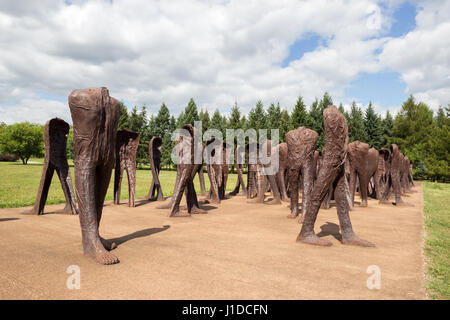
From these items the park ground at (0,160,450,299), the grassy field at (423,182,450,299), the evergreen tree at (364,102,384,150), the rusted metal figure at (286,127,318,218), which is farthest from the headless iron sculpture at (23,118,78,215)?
the evergreen tree at (364,102,384,150)

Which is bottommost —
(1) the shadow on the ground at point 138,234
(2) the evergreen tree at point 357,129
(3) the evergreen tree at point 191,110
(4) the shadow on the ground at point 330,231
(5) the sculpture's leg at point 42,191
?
(4) the shadow on the ground at point 330,231

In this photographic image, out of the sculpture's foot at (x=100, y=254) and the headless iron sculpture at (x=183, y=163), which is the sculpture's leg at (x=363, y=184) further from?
the sculpture's foot at (x=100, y=254)

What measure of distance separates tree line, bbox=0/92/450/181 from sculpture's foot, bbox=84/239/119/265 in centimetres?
3257

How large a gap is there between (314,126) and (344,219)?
3236 centimetres

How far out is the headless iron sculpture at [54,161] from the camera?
852 centimetres

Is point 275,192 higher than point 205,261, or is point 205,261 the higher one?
point 275,192

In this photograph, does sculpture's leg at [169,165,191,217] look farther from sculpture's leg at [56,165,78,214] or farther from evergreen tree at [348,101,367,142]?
evergreen tree at [348,101,367,142]

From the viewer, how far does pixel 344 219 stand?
6266 mm

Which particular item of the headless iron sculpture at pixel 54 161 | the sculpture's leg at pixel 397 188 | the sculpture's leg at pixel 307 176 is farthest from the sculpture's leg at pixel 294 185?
the headless iron sculpture at pixel 54 161

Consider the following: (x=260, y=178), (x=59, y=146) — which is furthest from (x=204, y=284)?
(x=260, y=178)

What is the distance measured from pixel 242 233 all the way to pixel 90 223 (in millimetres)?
3455

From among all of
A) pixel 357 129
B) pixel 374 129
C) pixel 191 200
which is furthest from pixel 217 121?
pixel 191 200

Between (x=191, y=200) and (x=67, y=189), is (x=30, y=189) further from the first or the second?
(x=191, y=200)

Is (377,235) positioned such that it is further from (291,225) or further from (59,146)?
(59,146)
